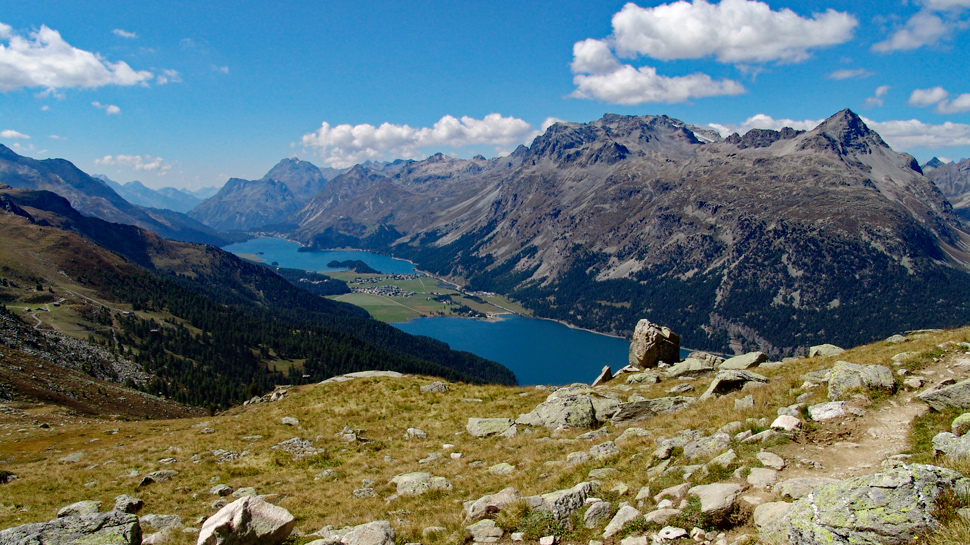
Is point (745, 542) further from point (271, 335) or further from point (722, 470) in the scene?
point (271, 335)

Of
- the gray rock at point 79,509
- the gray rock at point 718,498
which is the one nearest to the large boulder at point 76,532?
the gray rock at point 79,509

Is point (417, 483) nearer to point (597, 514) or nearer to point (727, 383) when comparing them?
point (597, 514)

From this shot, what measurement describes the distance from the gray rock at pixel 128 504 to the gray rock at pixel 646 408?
22238 mm

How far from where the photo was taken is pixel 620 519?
12.2 metres

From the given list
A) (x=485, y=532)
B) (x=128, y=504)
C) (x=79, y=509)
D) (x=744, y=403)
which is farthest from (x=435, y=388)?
(x=485, y=532)

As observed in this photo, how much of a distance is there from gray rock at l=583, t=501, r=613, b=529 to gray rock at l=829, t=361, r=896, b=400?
10.4 m

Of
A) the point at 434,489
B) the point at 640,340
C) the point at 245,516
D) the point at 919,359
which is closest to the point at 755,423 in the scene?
the point at 919,359

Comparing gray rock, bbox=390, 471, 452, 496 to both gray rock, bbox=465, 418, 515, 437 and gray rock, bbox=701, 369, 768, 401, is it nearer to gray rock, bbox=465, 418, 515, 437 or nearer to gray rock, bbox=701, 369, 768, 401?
gray rock, bbox=465, 418, 515, 437

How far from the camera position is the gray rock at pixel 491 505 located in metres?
14.3

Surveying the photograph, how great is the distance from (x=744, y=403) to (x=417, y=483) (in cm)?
1455

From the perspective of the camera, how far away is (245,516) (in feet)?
40.6

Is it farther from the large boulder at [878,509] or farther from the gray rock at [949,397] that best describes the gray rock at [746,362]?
the large boulder at [878,509]

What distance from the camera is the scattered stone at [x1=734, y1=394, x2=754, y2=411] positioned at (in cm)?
1917

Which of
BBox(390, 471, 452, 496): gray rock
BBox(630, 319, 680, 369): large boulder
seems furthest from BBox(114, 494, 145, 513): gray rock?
BBox(630, 319, 680, 369): large boulder
